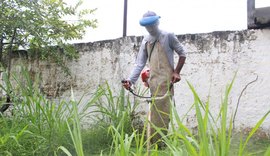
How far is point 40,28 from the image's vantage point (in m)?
5.08

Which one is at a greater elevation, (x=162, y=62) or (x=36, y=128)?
(x=162, y=62)

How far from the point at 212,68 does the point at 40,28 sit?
7.26 ft

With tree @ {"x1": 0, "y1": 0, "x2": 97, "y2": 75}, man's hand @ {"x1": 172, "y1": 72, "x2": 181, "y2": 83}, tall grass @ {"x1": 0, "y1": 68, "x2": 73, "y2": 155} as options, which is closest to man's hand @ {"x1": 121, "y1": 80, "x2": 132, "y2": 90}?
man's hand @ {"x1": 172, "y1": 72, "x2": 181, "y2": 83}

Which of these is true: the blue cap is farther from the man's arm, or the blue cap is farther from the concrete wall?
the concrete wall

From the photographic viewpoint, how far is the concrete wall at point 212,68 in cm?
438

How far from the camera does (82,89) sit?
5.64m

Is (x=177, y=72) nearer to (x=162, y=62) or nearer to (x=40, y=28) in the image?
(x=162, y=62)

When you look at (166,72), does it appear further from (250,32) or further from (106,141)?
(250,32)

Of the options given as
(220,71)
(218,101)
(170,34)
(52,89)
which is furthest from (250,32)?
(52,89)

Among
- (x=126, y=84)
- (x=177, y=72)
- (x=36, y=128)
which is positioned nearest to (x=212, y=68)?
(x=177, y=72)

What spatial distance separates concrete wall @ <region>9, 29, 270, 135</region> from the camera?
438 cm

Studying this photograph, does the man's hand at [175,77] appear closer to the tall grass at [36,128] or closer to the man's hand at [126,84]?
the man's hand at [126,84]

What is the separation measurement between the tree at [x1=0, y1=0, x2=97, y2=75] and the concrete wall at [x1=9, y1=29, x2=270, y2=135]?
0.30m

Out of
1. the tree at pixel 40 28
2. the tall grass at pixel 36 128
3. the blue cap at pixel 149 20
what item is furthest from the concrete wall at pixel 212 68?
the tall grass at pixel 36 128
